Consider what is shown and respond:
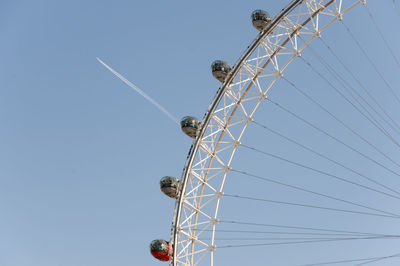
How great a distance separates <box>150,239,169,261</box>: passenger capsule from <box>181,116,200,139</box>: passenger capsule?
5.17 m

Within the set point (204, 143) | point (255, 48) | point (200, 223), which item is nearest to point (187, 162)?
point (204, 143)

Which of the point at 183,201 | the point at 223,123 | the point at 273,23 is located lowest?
the point at 183,201

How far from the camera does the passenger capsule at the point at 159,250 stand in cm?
2405

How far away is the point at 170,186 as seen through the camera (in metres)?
25.0

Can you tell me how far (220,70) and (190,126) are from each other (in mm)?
3019

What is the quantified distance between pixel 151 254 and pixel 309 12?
1324 cm

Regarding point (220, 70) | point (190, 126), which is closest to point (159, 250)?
point (190, 126)

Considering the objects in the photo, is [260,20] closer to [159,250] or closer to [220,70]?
[220,70]

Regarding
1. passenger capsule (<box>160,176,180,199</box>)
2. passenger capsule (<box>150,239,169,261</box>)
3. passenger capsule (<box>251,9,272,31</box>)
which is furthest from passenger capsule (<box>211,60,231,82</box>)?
passenger capsule (<box>150,239,169,261</box>)

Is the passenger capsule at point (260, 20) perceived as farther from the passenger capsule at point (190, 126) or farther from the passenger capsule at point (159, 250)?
the passenger capsule at point (159, 250)

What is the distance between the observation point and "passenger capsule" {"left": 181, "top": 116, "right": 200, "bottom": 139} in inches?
1003

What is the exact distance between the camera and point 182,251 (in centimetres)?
2434

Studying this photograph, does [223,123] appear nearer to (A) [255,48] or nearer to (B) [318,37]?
(A) [255,48]

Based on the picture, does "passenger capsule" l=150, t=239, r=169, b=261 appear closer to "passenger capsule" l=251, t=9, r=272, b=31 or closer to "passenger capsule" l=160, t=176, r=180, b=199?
"passenger capsule" l=160, t=176, r=180, b=199
